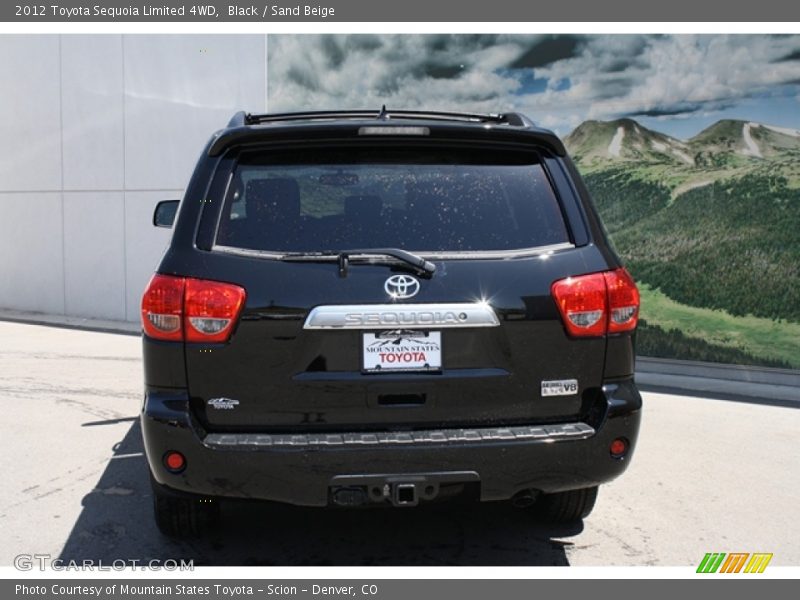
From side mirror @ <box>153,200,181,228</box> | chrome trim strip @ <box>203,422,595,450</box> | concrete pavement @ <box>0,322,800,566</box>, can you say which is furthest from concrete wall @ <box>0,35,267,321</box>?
chrome trim strip @ <box>203,422,595,450</box>

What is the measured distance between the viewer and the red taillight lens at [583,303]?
3.21m

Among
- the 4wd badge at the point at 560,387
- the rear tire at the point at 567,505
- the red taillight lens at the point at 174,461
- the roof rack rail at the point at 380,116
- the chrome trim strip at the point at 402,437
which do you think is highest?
the roof rack rail at the point at 380,116

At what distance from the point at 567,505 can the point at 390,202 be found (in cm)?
182

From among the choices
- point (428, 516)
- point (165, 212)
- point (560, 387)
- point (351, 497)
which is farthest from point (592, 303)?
point (165, 212)

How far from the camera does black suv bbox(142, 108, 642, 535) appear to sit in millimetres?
3080

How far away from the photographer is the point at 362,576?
3.57m

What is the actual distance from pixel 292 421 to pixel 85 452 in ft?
10.2

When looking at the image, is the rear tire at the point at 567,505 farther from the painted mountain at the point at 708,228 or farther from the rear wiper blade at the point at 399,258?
the painted mountain at the point at 708,228

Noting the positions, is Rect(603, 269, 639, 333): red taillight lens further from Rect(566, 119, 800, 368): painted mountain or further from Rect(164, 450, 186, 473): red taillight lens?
Rect(566, 119, 800, 368): painted mountain

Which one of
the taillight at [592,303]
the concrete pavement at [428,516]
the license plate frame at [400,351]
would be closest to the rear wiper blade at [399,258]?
the license plate frame at [400,351]

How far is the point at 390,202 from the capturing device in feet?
10.9

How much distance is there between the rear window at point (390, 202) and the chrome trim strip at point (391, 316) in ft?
0.84

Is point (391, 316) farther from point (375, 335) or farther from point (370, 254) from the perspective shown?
point (370, 254)

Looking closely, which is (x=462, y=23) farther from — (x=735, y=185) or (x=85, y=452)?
(x=85, y=452)
